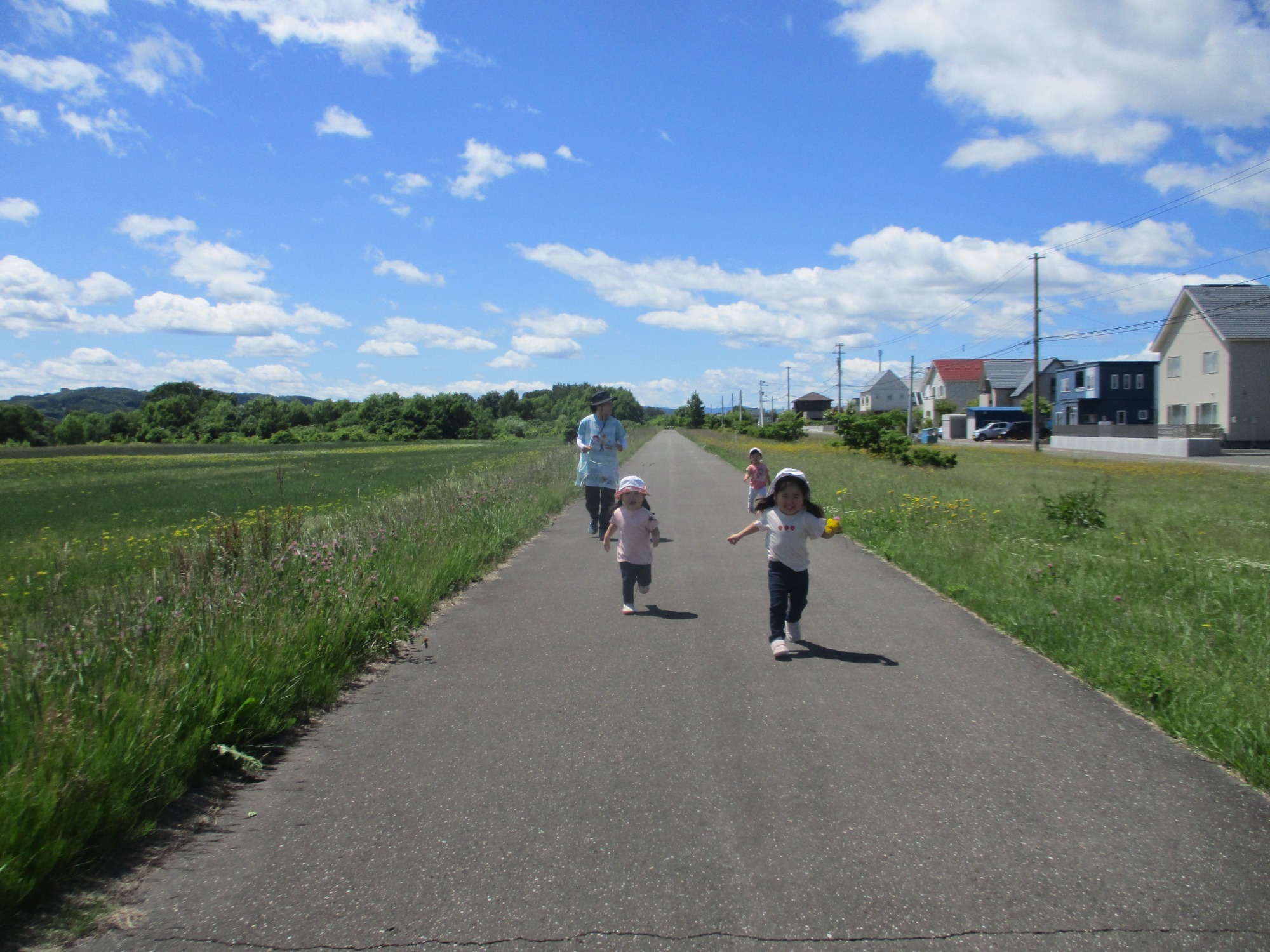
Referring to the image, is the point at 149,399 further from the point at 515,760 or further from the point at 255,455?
the point at 515,760

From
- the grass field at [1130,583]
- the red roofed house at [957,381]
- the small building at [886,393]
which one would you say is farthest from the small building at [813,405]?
the grass field at [1130,583]

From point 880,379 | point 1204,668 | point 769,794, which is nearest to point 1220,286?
point 1204,668

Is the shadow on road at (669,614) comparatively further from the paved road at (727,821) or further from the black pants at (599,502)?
the black pants at (599,502)

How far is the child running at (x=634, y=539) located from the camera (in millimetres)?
7297

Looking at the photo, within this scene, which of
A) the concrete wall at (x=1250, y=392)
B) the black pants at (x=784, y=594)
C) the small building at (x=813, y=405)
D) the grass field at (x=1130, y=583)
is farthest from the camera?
the small building at (x=813, y=405)

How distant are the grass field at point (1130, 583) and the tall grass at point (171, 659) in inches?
194

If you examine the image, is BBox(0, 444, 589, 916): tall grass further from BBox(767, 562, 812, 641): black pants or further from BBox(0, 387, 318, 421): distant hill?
BBox(0, 387, 318, 421): distant hill

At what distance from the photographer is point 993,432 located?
69.8 meters

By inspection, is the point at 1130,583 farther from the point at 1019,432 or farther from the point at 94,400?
the point at 94,400

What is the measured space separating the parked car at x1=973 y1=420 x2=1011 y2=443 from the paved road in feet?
226

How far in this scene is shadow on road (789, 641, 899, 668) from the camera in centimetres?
572

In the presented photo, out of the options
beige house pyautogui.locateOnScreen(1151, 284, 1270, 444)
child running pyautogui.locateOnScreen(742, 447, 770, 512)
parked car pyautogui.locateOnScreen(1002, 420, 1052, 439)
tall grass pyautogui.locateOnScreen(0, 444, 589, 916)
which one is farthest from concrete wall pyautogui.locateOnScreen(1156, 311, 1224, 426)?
tall grass pyautogui.locateOnScreen(0, 444, 589, 916)

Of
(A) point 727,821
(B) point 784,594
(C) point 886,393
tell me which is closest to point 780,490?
(B) point 784,594

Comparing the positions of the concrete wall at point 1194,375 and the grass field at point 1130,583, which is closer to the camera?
the grass field at point 1130,583
